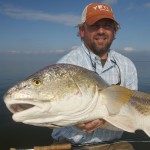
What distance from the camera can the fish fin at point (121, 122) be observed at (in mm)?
3602

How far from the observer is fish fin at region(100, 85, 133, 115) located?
3.39 metres

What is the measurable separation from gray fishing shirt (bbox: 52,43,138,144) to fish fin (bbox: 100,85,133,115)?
149cm

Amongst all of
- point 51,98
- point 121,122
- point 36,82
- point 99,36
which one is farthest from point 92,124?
point 99,36

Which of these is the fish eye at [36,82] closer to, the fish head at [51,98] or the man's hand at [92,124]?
the fish head at [51,98]

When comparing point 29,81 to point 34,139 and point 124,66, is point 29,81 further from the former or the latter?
point 34,139

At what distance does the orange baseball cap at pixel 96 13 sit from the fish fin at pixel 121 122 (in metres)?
2.17

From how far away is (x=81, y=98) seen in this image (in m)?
3.31

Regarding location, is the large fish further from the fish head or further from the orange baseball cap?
the orange baseball cap

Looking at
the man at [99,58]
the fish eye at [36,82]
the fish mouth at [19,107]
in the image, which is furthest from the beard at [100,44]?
the fish mouth at [19,107]

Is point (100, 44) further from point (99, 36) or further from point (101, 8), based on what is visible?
point (101, 8)

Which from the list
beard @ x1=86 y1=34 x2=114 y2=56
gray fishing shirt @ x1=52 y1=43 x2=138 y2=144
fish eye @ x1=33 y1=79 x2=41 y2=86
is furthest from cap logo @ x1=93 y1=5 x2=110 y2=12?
fish eye @ x1=33 y1=79 x2=41 y2=86

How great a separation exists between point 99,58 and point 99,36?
411 millimetres

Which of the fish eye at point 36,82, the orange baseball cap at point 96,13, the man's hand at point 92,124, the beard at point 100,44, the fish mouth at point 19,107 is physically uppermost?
the orange baseball cap at point 96,13

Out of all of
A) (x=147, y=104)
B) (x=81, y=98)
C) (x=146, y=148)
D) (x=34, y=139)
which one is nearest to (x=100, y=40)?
(x=147, y=104)
